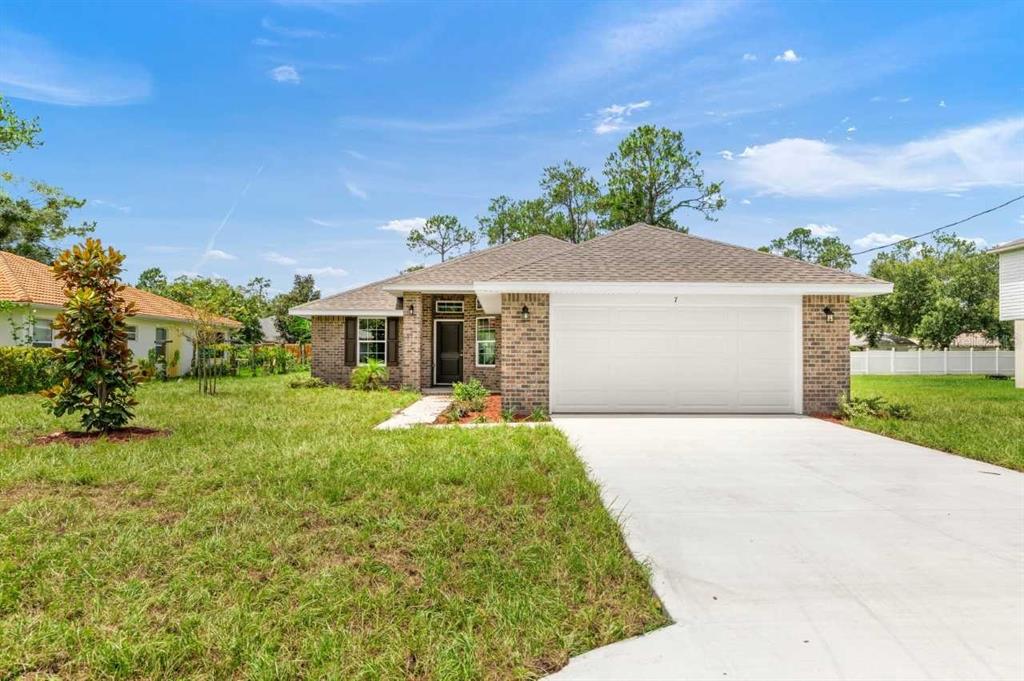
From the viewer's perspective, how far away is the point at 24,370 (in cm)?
1432

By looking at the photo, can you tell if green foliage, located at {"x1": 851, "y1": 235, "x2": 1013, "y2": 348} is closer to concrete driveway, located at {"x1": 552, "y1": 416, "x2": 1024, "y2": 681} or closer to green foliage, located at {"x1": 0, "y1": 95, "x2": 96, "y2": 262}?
concrete driveway, located at {"x1": 552, "y1": 416, "x2": 1024, "y2": 681}

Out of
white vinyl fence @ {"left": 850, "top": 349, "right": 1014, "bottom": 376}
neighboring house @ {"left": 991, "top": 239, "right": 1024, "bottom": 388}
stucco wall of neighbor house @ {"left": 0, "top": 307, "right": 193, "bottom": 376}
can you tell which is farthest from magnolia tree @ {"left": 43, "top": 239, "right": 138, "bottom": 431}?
white vinyl fence @ {"left": 850, "top": 349, "right": 1014, "bottom": 376}

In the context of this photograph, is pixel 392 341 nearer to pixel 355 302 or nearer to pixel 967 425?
pixel 355 302

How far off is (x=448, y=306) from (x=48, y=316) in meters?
12.8

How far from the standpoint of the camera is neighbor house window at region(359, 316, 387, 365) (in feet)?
56.9

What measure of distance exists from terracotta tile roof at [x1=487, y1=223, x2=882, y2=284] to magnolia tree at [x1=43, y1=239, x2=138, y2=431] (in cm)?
619

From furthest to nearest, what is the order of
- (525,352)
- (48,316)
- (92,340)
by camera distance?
1. (48,316)
2. (525,352)
3. (92,340)

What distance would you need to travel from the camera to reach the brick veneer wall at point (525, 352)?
1066cm

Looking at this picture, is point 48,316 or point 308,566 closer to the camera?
point 308,566

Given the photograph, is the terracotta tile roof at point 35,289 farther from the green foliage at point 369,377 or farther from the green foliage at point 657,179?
the green foliage at point 657,179

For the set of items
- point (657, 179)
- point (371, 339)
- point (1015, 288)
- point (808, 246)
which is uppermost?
point (808, 246)

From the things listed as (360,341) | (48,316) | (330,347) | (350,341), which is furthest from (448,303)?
(48,316)

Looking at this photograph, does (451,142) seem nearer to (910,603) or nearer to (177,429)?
(177,429)

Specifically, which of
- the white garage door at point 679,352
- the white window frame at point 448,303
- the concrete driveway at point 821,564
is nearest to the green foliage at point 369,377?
the white window frame at point 448,303
